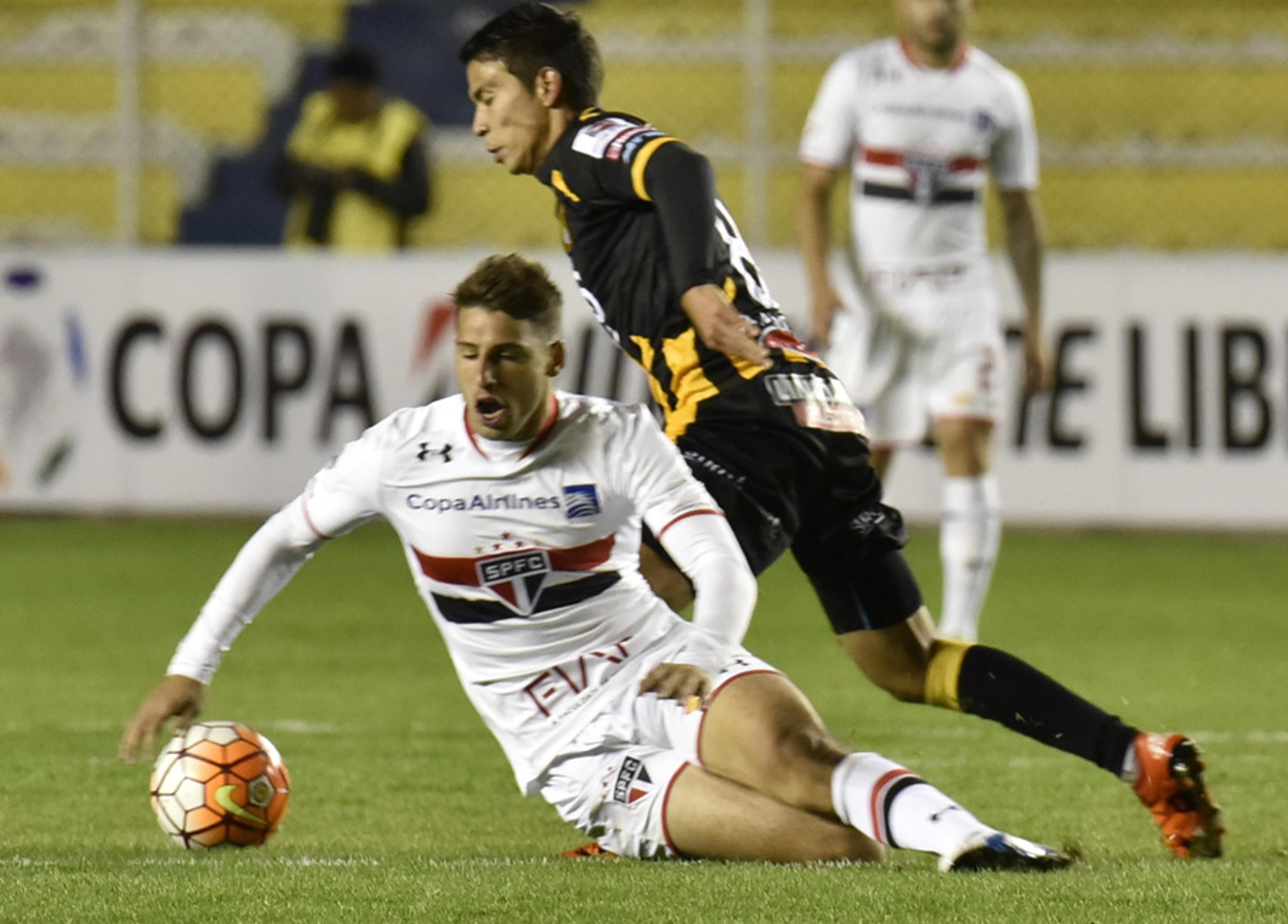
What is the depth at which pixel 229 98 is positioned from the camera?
14172 mm

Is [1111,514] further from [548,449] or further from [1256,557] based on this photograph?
[548,449]

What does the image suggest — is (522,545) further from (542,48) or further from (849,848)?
(542,48)

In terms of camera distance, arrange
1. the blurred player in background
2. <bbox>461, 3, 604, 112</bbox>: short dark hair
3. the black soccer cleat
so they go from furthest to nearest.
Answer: <bbox>461, 3, 604, 112</bbox>: short dark hair → the blurred player in background → the black soccer cleat

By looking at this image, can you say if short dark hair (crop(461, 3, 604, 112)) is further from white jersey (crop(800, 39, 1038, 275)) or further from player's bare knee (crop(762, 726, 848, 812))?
white jersey (crop(800, 39, 1038, 275))

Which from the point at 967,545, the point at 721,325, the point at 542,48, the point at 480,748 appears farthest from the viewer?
the point at 967,545

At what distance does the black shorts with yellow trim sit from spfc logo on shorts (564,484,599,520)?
36 centimetres

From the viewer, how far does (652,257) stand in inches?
185

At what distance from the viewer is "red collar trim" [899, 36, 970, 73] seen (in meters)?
7.55

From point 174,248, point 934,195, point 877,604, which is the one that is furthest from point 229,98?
point 877,604

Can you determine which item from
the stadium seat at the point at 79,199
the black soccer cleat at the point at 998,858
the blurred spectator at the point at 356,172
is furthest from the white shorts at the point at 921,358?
the stadium seat at the point at 79,199

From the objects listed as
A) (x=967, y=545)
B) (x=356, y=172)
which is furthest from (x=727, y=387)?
(x=356, y=172)

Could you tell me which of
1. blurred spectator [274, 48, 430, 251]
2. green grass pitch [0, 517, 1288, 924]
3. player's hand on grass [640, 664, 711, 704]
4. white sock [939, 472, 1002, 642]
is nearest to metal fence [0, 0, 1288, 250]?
blurred spectator [274, 48, 430, 251]

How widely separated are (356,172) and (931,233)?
5189mm

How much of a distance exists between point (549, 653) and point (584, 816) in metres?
0.31
